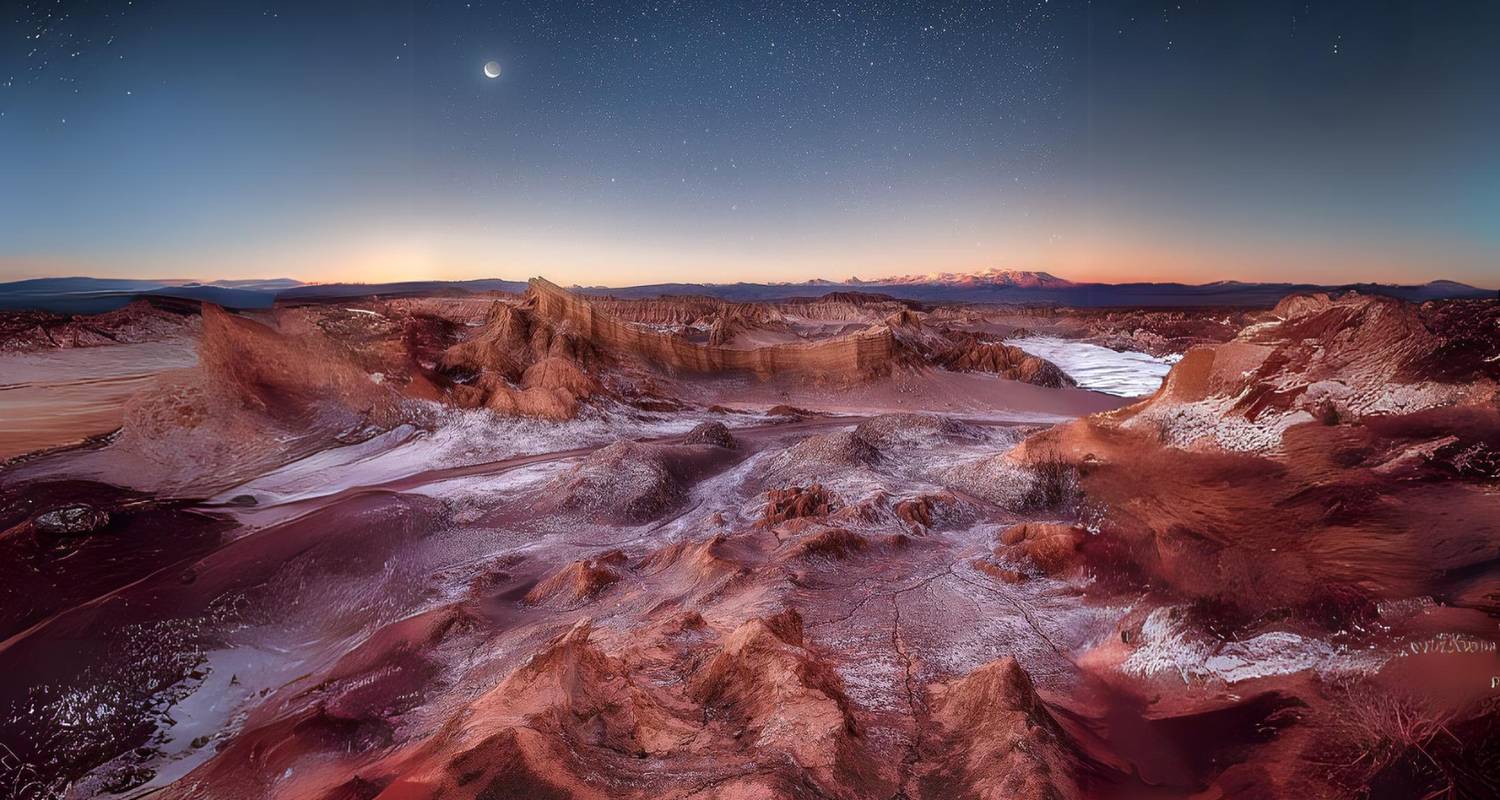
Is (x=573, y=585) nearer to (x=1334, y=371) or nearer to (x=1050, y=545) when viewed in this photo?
(x=1050, y=545)

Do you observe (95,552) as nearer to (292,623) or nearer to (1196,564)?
(292,623)

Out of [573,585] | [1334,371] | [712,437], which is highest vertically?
[1334,371]

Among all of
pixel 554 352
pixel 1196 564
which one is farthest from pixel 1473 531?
pixel 554 352

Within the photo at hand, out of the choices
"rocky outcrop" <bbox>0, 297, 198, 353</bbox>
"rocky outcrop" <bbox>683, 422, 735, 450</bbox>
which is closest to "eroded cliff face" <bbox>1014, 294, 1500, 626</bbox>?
"rocky outcrop" <bbox>683, 422, 735, 450</bbox>

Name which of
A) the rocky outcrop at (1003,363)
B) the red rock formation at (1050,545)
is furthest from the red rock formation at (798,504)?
the rocky outcrop at (1003,363)

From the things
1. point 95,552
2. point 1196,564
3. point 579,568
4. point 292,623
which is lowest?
point 292,623

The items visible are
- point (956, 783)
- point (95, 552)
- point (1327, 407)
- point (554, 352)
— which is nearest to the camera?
point (956, 783)

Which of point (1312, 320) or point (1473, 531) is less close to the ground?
point (1312, 320)

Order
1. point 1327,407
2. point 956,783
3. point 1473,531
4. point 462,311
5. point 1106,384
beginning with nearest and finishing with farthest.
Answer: point 956,783 < point 1473,531 < point 1327,407 < point 1106,384 < point 462,311

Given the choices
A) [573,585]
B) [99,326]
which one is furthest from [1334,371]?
[99,326]
